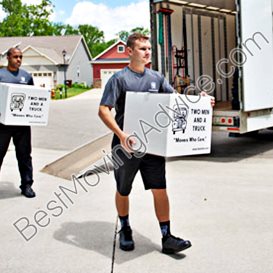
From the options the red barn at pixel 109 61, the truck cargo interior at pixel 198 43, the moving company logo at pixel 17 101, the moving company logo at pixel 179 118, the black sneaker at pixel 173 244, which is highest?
the red barn at pixel 109 61

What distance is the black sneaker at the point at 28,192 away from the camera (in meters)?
6.05

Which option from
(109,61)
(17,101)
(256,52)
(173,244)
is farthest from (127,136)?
(109,61)

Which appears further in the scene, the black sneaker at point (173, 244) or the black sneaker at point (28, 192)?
the black sneaker at point (28, 192)

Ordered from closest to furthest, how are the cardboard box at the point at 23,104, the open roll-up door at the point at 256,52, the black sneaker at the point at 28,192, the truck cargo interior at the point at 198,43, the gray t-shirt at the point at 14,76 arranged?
1. the cardboard box at the point at 23,104
2. the gray t-shirt at the point at 14,76
3. the black sneaker at the point at 28,192
4. the open roll-up door at the point at 256,52
5. the truck cargo interior at the point at 198,43

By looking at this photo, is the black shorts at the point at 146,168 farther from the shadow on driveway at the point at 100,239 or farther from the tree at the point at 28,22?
the tree at the point at 28,22

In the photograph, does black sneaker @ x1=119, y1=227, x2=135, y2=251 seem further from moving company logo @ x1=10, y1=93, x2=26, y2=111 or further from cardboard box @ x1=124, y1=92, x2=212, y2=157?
moving company logo @ x1=10, y1=93, x2=26, y2=111

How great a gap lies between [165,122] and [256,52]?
4768mm

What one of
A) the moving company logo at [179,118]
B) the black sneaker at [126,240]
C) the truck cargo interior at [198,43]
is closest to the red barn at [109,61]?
the truck cargo interior at [198,43]

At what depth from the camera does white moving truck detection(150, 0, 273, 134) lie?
7.90 metres

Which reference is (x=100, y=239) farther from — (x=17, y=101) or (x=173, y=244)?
(x=17, y=101)

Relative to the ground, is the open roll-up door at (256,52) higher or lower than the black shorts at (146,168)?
higher

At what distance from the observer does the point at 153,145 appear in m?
3.90

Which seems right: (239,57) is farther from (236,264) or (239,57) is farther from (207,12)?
(236,264)

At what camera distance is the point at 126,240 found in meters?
4.22
